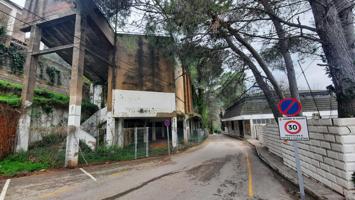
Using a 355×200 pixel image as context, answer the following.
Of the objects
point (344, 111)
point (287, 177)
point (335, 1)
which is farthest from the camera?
point (287, 177)

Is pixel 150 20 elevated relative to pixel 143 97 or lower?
elevated

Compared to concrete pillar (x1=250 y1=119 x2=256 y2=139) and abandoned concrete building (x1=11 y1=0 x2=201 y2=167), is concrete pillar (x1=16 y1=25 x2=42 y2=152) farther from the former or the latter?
concrete pillar (x1=250 y1=119 x2=256 y2=139)

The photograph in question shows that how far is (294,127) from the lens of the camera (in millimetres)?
4023

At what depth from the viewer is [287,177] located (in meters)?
5.71

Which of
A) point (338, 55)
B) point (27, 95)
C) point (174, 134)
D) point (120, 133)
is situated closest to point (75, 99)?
point (27, 95)

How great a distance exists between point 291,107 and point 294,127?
49cm

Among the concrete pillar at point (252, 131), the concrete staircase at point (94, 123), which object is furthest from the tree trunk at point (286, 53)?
the concrete pillar at point (252, 131)

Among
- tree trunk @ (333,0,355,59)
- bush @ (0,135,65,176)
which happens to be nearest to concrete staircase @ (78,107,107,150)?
bush @ (0,135,65,176)

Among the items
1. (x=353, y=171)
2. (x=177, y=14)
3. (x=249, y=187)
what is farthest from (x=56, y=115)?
(x=353, y=171)

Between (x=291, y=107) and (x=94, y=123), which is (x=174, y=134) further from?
(x=291, y=107)

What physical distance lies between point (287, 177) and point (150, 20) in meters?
8.57

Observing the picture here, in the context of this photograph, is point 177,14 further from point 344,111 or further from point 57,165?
point 57,165

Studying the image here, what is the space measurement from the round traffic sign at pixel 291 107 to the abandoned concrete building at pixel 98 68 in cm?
738

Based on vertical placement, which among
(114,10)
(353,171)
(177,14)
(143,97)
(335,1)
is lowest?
(353,171)
